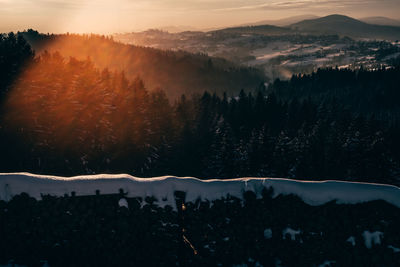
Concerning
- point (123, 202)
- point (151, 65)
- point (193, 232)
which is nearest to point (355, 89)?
point (151, 65)

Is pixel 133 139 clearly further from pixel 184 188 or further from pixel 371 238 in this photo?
pixel 371 238

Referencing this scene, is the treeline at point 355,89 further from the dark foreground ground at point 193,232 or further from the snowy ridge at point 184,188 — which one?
the dark foreground ground at point 193,232

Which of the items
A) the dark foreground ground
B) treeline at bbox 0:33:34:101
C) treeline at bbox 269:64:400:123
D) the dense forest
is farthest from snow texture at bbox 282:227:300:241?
treeline at bbox 269:64:400:123

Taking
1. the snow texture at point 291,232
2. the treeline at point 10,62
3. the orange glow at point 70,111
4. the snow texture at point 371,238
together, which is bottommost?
the snow texture at point 371,238

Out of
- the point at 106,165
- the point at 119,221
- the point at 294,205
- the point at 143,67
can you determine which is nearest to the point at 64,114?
the point at 106,165

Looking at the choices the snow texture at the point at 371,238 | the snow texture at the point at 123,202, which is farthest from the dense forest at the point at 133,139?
the snow texture at the point at 371,238

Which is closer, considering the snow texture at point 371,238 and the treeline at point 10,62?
the snow texture at point 371,238

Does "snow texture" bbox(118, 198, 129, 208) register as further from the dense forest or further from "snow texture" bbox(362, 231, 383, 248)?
the dense forest
